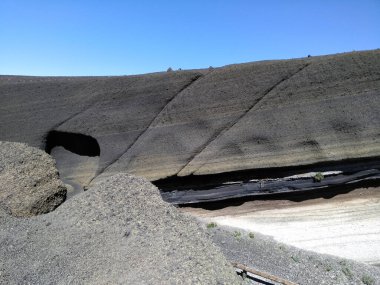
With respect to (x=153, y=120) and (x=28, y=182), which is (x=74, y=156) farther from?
(x=153, y=120)

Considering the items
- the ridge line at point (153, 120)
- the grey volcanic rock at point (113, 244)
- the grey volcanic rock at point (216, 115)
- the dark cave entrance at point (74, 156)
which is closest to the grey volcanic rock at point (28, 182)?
the grey volcanic rock at point (113, 244)

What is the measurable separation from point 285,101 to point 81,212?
4.19 m

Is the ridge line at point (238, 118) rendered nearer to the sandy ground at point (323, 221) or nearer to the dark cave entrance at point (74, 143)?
the sandy ground at point (323, 221)

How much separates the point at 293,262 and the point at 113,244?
2.86 meters

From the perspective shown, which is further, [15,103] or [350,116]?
[15,103]

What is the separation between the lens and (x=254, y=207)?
7.71 m

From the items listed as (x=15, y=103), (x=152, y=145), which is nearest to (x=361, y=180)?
(x=152, y=145)

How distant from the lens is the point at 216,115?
8.20 m

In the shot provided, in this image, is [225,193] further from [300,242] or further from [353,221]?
[353,221]

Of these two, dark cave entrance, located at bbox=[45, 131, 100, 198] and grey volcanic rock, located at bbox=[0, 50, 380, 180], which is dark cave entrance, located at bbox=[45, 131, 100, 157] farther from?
grey volcanic rock, located at bbox=[0, 50, 380, 180]

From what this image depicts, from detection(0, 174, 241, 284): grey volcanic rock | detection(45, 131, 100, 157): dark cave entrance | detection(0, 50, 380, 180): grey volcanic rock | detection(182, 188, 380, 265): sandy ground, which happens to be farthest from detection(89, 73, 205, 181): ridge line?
detection(182, 188, 380, 265): sandy ground

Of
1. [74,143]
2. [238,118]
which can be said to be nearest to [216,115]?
[238,118]

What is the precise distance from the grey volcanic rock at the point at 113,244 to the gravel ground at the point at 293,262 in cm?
135

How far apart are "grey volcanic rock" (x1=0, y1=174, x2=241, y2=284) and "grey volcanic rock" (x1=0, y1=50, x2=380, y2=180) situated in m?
1.85
